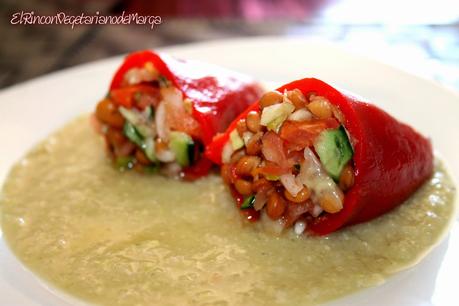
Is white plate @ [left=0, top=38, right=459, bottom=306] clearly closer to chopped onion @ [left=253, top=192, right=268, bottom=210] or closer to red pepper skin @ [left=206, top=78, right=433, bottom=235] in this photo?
red pepper skin @ [left=206, top=78, right=433, bottom=235]

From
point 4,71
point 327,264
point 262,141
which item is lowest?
point 4,71

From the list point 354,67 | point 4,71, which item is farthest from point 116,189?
point 4,71

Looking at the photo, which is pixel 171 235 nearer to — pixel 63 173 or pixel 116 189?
pixel 116 189

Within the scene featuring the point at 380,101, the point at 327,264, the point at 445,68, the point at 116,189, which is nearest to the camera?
the point at 327,264

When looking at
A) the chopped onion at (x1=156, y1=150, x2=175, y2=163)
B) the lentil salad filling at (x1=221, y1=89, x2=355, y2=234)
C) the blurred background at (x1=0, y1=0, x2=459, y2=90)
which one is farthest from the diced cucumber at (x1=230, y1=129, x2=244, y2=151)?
the blurred background at (x1=0, y1=0, x2=459, y2=90)

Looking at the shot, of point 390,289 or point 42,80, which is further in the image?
point 42,80

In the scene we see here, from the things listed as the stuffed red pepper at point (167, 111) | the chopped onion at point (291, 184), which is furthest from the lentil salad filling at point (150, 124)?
the chopped onion at point (291, 184)

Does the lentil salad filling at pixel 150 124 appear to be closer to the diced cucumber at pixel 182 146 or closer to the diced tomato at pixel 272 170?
the diced cucumber at pixel 182 146
